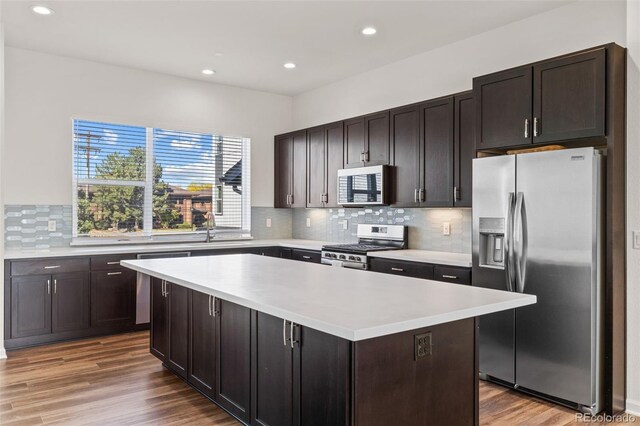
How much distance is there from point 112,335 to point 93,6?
3.10 meters

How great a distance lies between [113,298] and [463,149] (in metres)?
3.72

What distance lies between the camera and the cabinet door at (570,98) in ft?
9.65

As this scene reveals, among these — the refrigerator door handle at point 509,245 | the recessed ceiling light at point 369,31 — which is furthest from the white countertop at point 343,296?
the recessed ceiling light at point 369,31

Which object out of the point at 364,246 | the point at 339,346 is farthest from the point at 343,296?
the point at 364,246

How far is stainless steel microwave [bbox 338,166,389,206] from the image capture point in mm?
4762

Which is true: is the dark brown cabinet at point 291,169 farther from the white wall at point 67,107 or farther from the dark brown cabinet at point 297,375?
the dark brown cabinet at point 297,375

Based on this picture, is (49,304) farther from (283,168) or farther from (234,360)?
(283,168)

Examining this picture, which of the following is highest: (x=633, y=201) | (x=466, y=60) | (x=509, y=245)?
(x=466, y=60)

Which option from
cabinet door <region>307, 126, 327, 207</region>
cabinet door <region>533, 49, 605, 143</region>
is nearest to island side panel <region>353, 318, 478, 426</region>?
cabinet door <region>533, 49, 605, 143</region>

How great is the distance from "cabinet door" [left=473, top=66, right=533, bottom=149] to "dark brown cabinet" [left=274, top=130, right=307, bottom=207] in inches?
107

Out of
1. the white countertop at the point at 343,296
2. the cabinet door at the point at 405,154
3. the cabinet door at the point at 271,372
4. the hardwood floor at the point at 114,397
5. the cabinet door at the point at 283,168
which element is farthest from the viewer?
the cabinet door at the point at 283,168

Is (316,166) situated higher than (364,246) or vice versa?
(316,166)

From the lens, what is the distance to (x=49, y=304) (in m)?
4.38

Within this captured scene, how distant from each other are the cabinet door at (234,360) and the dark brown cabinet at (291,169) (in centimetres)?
339
